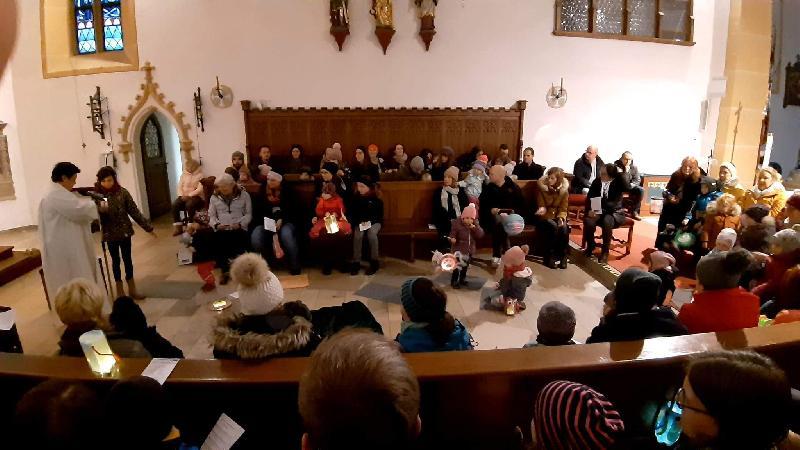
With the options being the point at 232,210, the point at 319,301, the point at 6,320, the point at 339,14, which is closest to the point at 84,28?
the point at 339,14

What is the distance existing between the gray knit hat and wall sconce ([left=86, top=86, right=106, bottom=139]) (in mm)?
9908

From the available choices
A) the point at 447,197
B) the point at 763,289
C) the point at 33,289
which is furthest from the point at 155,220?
the point at 763,289

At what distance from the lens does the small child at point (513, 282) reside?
4.83m

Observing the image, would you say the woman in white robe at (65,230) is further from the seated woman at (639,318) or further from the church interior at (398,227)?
the seated woman at (639,318)

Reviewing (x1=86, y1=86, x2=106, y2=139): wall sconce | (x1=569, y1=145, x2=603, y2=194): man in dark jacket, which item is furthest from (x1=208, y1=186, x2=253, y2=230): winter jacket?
(x1=569, y1=145, x2=603, y2=194): man in dark jacket

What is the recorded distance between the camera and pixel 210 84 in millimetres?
9164

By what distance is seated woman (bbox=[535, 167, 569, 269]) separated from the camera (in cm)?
645

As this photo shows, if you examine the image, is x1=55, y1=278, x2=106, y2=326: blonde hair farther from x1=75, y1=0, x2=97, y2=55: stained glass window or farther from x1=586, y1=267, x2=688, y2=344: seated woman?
x1=75, y1=0, x2=97, y2=55: stained glass window

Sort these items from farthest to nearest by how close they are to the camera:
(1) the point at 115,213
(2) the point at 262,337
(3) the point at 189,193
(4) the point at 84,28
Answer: (4) the point at 84,28 → (3) the point at 189,193 → (1) the point at 115,213 → (2) the point at 262,337

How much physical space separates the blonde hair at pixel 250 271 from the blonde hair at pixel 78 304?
0.71 metres

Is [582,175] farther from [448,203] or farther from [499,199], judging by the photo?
[448,203]

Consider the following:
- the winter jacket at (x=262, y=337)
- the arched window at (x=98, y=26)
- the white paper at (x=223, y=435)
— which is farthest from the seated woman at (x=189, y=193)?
the white paper at (x=223, y=435)

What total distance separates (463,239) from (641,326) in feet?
11.6

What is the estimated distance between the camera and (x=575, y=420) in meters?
1.46
